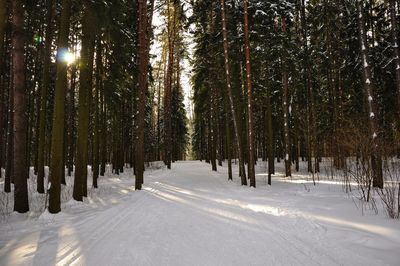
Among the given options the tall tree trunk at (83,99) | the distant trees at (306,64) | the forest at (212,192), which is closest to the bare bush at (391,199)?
the forest at (212,192)

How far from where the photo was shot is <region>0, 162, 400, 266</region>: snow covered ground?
15.6 ft

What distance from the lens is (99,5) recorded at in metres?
9.98

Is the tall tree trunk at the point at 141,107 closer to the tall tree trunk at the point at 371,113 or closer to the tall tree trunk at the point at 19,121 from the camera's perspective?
the tall tree trunk at the point at 19,121

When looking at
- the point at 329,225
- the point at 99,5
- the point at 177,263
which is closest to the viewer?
the point at 177,263

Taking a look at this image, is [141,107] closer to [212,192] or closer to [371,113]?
[212,192]

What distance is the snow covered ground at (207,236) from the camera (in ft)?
15.6

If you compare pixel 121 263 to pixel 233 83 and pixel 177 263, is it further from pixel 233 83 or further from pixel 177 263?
pixel 233 83

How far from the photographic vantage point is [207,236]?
596 cm

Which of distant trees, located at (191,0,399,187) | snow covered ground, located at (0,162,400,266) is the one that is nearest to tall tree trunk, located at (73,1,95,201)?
snow covered ground, located at (0,162,400,266)

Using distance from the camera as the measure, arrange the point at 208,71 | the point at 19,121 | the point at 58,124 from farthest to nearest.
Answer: the point at 208,71, the point at 19,121, the point at 58,124

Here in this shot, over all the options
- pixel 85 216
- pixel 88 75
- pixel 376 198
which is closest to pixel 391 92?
pixel 376 198

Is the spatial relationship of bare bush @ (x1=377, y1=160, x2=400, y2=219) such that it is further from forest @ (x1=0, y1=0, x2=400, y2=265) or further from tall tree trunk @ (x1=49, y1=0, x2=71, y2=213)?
tall tree trunk @ (x1=49, y1=0, x2=71, y2=213)

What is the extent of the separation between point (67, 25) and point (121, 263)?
6790 millimetres

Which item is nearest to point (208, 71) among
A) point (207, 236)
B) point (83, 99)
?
point (83, 99)
